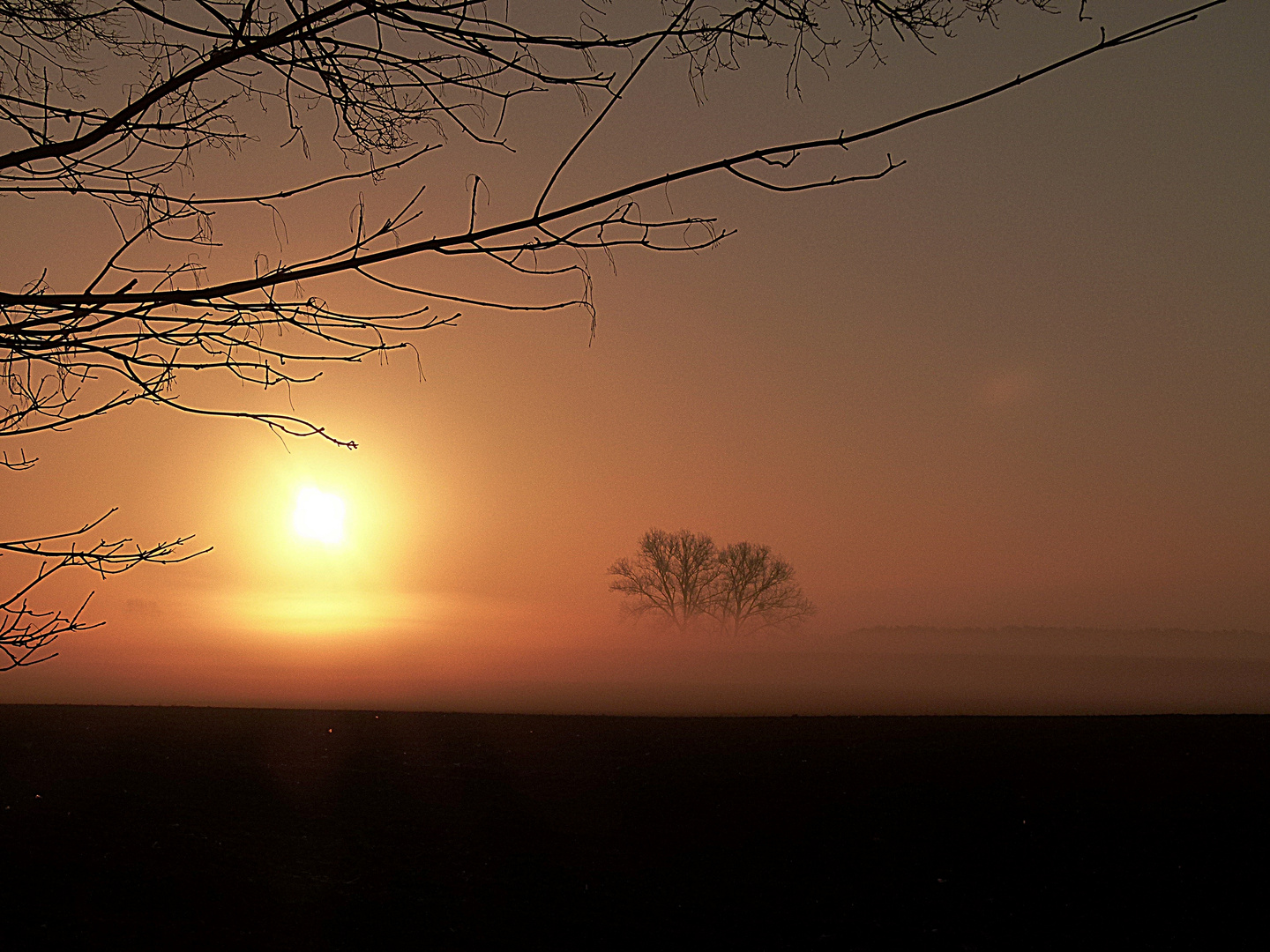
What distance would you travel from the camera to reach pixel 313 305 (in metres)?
2.15

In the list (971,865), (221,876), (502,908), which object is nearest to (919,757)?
(971,865)

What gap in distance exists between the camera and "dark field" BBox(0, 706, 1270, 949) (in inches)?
275

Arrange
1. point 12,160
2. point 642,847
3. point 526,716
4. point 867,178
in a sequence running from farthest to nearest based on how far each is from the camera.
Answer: point 526,716 < point 642,847 < point 12,160 < point 867,178

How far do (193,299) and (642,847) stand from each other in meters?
7.59

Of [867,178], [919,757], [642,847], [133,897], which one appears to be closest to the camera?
[867,178]

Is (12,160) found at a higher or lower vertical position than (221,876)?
higher

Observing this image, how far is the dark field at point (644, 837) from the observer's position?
6.99m

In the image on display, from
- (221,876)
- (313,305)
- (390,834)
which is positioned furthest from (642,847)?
(313,305)

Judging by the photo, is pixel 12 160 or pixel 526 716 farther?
pixel 526 716

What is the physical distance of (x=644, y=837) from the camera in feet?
29.0

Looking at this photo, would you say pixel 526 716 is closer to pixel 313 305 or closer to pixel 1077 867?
pixel 1077 867

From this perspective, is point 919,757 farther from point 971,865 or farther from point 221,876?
point 221,876

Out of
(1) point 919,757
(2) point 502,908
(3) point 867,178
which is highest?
(3) point 867,178

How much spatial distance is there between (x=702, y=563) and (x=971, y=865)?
42.8 meters
